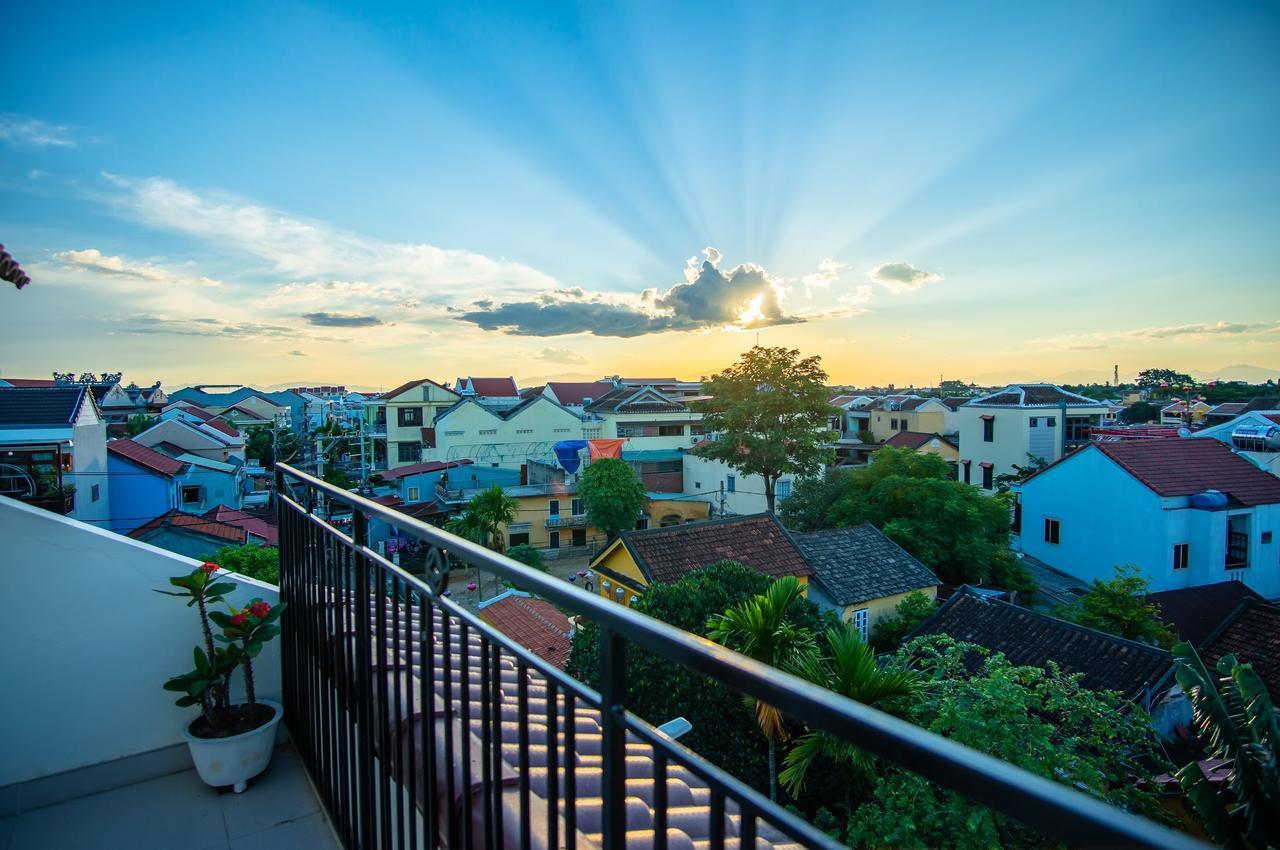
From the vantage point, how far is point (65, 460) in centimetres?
1255

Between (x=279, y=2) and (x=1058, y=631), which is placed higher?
(x=279, y=2)

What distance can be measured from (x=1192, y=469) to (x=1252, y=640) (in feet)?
28.1

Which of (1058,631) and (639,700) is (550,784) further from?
(1058,631)

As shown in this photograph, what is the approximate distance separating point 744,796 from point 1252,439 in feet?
97.8

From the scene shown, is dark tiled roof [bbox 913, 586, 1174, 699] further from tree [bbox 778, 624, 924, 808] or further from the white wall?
the white wall

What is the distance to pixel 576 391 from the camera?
125 ft

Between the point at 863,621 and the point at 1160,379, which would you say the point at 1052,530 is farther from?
the point at 1160,379

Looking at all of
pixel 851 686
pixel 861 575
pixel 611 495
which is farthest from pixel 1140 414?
pixel 851 686

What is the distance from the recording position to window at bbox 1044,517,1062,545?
17.6m

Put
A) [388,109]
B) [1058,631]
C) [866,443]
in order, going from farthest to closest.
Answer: [866,443], [1058,631], [388,109]

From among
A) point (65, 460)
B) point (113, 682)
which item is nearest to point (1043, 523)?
point (113, 682)

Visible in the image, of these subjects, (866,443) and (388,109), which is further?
(866,443)

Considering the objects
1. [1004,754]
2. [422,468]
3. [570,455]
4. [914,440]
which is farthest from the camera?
[914,440]

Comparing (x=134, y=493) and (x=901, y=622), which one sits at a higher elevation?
(x=134, y=493)
